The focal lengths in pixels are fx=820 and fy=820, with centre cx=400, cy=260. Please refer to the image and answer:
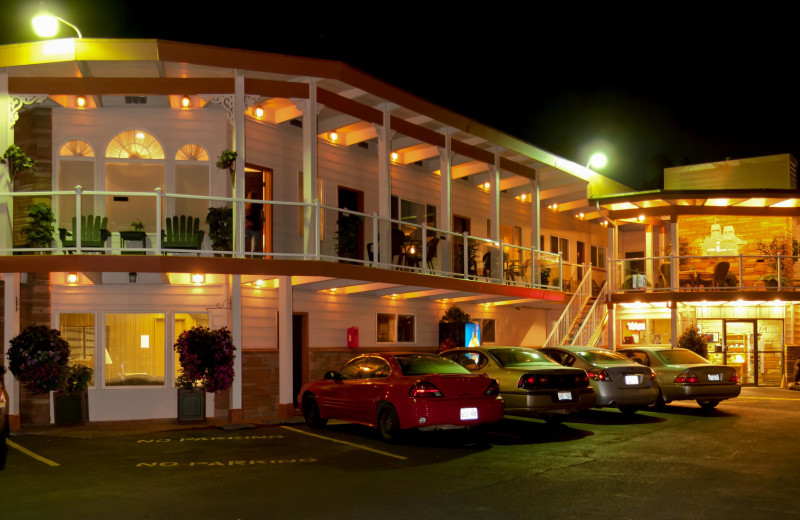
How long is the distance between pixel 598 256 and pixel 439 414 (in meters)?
21.5

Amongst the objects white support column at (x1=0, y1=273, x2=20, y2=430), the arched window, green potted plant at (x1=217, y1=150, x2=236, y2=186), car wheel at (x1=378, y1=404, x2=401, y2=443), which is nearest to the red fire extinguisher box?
green potted plant at (x1=217, y1=150, x2=236, y2=186)

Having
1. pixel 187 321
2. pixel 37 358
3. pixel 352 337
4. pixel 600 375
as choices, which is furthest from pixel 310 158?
pixel 600 375

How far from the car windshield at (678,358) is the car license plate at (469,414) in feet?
21.4

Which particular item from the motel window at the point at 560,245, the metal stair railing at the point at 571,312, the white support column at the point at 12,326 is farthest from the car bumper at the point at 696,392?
the white support column at the point at 12,326

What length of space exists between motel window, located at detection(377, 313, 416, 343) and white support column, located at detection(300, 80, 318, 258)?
4.52 metres

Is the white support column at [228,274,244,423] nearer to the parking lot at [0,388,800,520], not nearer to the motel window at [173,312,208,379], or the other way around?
the parking lot at [0,388,800,520]

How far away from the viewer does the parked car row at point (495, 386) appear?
1180cm

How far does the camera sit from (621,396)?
14.8 meters

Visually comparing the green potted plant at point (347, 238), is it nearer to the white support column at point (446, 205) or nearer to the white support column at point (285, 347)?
the white support column at point (285, 347)

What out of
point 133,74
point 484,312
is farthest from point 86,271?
point 484,312

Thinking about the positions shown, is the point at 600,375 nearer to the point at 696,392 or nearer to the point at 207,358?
the point at 696,392

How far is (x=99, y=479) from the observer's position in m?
9.51

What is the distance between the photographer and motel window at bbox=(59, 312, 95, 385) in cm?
1589

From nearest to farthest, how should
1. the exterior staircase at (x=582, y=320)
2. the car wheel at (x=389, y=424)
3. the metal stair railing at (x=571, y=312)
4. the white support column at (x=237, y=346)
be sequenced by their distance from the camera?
the car wheel at (x=389, y=424)
the white support column at (x=237, y=346)
the metal stair railing at (x=571, y=312)
the exterior staircase at (x=582, y=320)
